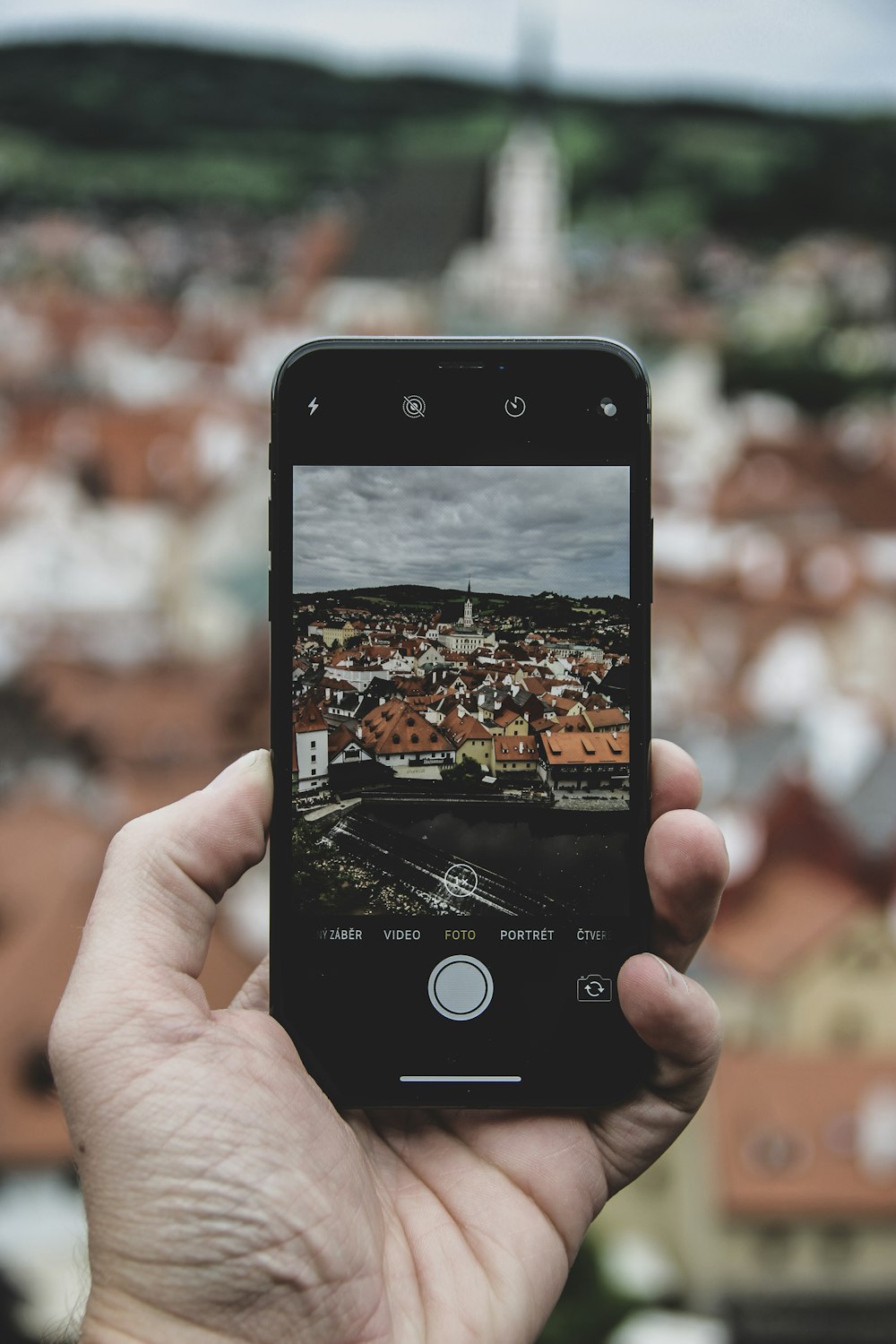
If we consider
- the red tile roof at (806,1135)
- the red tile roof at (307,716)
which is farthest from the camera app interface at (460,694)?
the red tile roof at (806,1135)

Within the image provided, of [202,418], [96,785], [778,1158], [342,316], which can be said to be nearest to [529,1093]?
[778,1158]

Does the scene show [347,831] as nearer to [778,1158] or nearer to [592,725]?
[592,725]

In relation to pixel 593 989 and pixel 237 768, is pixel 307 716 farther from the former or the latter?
pixel 593 989

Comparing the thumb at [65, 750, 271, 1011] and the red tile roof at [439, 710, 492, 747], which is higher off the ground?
the red tile roof at [439, 710, 492, 747]

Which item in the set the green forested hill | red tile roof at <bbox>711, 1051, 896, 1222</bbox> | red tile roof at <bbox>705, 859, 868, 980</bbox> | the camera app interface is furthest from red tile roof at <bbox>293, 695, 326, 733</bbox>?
the green forested hill

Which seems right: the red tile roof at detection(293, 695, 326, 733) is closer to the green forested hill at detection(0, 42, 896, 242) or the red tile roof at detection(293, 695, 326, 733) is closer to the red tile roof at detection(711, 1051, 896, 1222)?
the red tile roof at detection(711, 1051, 896, 1222)
